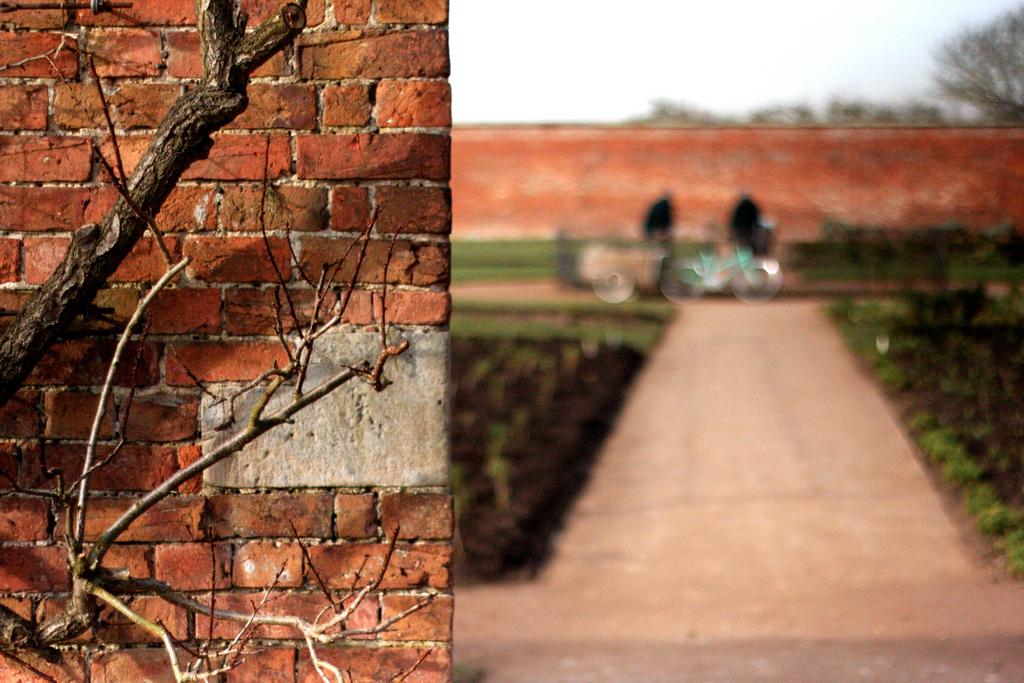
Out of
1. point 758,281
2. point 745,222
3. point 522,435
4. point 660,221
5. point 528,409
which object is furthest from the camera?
point 660,221

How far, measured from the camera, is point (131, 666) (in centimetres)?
260

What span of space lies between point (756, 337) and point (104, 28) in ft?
39.2

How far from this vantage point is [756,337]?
550 inches

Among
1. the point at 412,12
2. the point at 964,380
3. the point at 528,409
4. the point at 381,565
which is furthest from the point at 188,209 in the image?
the point at 964,380

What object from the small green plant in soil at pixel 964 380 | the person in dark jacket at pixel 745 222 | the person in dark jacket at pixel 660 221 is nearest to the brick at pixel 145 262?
the small green plant in soil at pixel 964 380

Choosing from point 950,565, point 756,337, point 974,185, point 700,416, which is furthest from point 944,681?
point 974,185

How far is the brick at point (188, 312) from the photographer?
2543mm

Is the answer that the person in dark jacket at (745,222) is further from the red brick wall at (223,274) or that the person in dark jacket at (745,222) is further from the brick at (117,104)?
the brick at (117,104)

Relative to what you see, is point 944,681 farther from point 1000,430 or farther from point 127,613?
point 1000,430

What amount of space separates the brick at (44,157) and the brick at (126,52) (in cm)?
15

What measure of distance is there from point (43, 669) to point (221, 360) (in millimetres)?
712

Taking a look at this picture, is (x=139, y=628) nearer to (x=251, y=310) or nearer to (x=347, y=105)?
(x=251, y=310)

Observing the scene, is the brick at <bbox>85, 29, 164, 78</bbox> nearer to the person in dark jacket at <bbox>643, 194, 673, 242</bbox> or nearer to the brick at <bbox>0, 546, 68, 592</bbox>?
the brick at <bbox>0, 546, 68, 592</bbox>

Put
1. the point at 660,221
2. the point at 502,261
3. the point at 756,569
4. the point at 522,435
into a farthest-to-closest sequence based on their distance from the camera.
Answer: the point at 502,261 < the point at 660,221 < the point at 522,435 < the point at 756,569
